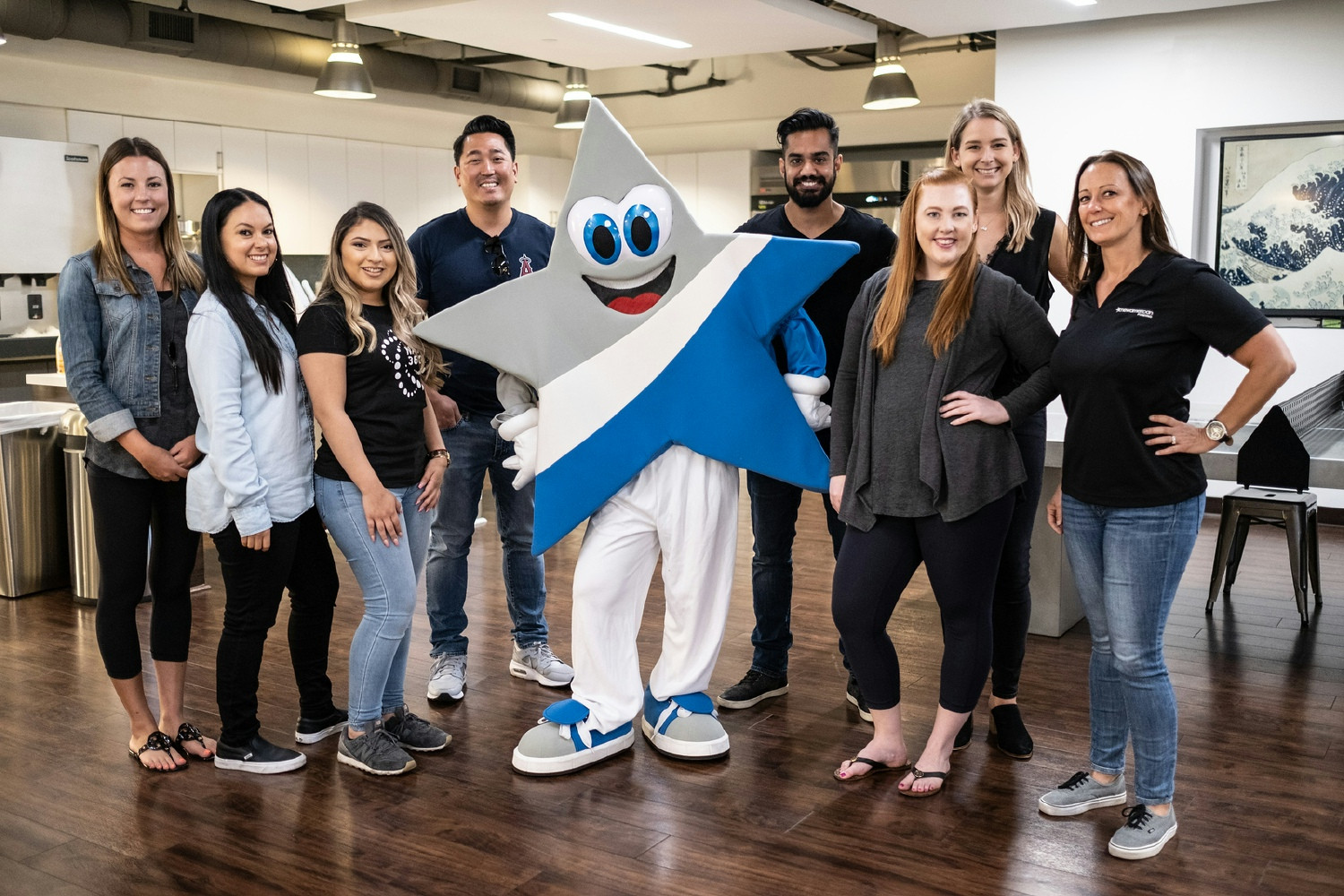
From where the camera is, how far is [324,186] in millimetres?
8656

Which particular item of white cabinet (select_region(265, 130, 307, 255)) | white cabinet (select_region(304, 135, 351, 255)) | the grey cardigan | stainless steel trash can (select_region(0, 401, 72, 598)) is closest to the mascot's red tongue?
the grey cardigan

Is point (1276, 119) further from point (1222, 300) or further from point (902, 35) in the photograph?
point (1222, 300)

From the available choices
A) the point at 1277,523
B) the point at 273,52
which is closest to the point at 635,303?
the point at 1277,523

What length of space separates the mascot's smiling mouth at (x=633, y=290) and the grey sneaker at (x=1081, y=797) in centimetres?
140

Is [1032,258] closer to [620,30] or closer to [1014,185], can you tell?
[1014,185]

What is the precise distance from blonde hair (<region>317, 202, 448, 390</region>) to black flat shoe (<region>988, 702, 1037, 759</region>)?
5.33 ft

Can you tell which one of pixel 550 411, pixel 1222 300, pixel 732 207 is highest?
→ pixel 732 207

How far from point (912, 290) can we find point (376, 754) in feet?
5.32

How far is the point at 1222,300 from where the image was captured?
2.23 metres

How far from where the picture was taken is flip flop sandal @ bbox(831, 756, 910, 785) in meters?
2.79

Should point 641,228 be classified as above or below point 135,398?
above

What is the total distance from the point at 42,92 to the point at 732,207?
15.9 ft

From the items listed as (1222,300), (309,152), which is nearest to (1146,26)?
(1222,300)

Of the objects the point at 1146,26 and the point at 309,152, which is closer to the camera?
the point at 1146,26
